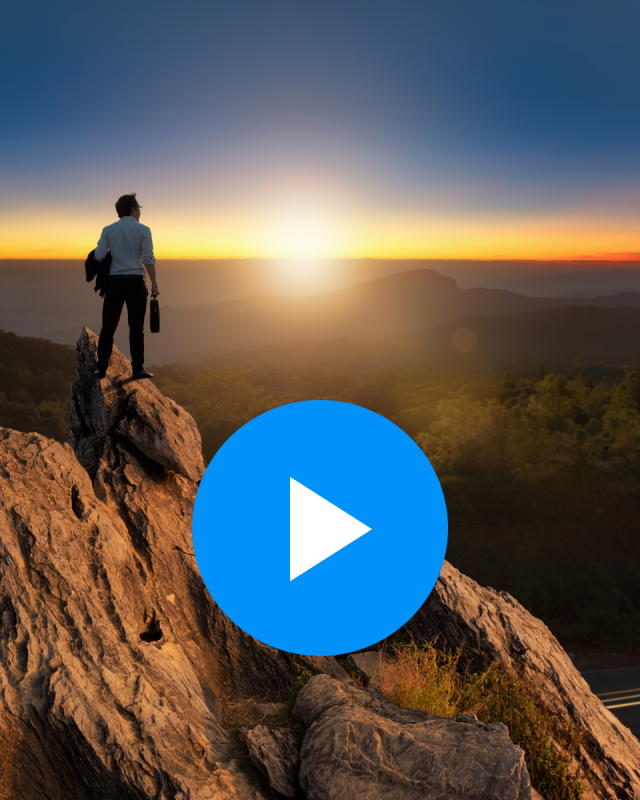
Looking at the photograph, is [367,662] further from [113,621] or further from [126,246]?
[126,246]

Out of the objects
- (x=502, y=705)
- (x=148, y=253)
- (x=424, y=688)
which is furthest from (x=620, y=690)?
(x=148, y=253)

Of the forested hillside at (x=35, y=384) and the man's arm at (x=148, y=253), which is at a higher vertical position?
the man's arm at (x=148, y=253)

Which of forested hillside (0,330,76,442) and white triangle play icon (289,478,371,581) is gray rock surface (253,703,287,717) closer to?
white triangle play icon (289,478,371,581)

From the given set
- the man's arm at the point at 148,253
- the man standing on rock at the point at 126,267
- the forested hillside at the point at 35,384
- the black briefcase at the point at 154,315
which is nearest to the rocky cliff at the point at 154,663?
Answer: the man standing on rock at the point at 126,267

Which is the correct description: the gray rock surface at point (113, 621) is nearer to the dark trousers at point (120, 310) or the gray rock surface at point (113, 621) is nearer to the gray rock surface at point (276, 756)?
the gray rock surface at point (276, 756)

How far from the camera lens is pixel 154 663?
17.3 ft

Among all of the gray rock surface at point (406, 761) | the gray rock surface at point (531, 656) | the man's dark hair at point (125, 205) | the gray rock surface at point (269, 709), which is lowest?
the gray rock surface at point (531, 656)

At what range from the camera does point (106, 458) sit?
781cm

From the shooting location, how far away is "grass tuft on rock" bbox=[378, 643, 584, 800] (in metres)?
5.72

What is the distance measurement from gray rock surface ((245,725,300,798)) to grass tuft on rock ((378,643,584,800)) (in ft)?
5.24

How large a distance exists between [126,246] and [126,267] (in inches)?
13.4

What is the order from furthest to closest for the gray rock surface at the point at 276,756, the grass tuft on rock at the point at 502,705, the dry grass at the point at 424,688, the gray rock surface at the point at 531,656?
1. the gray rock surface at the point at 531,656
2. the dry grass at the point at 424,688
3. the grass tuft on rock at the point at 502,705
4. the gray rock surface at the point at 276,756

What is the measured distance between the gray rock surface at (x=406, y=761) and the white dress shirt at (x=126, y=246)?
719cm

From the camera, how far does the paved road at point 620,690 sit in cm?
2820
